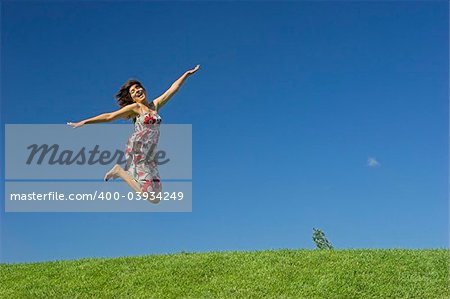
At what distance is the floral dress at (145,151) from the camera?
616cm

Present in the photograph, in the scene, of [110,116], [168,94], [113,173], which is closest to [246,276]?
[113,173]

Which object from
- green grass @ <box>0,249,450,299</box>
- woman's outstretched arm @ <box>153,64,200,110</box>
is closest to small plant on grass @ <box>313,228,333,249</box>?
green grass @ <box>0,249,450,299</box>

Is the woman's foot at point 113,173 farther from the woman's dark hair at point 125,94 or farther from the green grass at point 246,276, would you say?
the green grass at point 246,276

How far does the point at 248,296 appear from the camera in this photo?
1251 cm

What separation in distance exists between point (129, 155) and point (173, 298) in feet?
22.7

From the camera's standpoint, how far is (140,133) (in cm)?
616

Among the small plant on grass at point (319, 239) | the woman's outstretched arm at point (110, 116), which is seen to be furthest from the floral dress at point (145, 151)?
the small plant on grass at point (319, 239)

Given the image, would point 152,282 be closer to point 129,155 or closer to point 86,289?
point 86,289

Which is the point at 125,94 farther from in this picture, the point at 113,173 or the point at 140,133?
the point at 113,173

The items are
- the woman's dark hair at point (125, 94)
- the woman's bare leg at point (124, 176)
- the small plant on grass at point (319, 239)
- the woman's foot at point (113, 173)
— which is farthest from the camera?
the small plant on grass at point (319, 239)

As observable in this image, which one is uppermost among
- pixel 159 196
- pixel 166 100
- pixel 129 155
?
pixel 166 100

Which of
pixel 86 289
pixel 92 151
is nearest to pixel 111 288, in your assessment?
pixel 86 289

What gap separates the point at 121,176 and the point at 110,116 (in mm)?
719

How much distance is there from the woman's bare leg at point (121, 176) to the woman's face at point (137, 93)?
0.79 m
